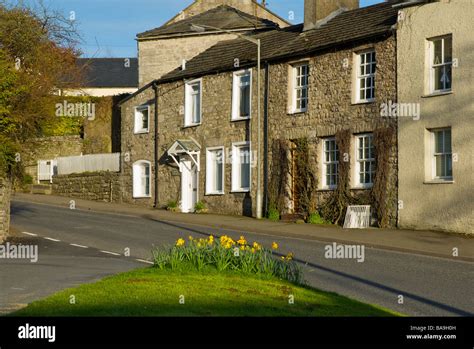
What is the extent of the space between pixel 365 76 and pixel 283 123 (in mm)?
4631

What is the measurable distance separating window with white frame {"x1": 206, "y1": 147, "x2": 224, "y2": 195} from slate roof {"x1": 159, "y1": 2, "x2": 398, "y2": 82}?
3.47 meters

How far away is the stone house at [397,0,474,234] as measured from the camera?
2845cm

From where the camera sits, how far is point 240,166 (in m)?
38.1

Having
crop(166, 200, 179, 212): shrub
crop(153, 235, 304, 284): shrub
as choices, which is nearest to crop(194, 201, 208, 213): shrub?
crop(166, 200, 179, 212): shrub

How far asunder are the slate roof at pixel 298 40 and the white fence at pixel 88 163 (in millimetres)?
6168

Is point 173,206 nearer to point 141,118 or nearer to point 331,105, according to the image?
point 141,118

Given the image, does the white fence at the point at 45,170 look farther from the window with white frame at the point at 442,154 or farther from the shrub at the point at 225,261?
the shrub at the point at 225,261

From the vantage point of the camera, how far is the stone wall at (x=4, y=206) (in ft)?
91.5

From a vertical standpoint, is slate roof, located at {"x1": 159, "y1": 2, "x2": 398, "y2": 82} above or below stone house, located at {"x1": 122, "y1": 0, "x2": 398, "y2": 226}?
above

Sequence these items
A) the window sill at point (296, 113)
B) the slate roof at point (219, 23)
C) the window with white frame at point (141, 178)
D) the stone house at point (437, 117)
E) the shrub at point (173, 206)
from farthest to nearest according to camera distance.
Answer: the slate roof at point (219, 23) → the window with white frame at point (141, 178) → the shrub at point (173, 206) → the window sill at point (296, 113) → the stone house at point (437, 117)

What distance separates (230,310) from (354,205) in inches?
818

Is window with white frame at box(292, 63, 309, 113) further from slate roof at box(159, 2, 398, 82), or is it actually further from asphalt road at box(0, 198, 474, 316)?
asphalt road at box(0, 198, 474, 316)

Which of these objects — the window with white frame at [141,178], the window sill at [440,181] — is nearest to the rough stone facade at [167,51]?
the window with white frame at [141,178]

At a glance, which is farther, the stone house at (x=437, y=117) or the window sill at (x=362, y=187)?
the window sill at (x=362, y=187)
